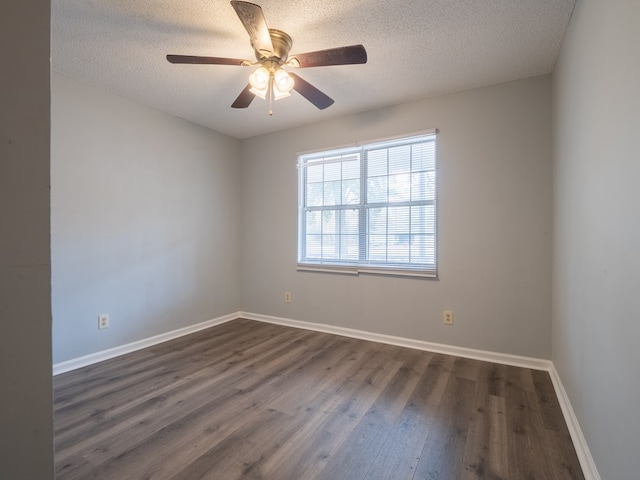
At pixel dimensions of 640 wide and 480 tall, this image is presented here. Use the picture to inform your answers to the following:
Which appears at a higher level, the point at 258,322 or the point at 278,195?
the point at 278,195

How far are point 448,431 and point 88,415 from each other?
2161 mm

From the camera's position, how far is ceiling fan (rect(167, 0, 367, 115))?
1683mm

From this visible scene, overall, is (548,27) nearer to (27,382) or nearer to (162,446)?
(27,382)

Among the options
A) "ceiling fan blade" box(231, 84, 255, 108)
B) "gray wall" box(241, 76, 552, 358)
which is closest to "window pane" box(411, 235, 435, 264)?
"gray wall" box(241, 76, 552, 358)

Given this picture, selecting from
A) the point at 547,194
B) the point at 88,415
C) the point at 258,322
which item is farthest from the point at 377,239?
the point at 88,415

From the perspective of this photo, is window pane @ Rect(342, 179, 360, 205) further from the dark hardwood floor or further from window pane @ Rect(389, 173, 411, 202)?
the dark hardwood floor

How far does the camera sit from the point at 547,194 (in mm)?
2533

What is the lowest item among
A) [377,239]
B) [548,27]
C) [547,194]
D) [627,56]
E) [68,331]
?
[68,331]

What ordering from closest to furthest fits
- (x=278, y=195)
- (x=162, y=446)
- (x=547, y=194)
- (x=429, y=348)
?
(x=162, y=446), (x=547, y=194), (x=429, y=348), (x=278, y=195)

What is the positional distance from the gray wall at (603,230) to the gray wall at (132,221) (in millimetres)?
3480

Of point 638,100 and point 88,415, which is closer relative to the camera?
point 638,100

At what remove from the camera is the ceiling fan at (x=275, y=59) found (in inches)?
66.2

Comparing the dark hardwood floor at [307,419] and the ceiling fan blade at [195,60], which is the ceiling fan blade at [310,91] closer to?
the ceiling fan blade at [195,60]

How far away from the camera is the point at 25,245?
0.58 m
